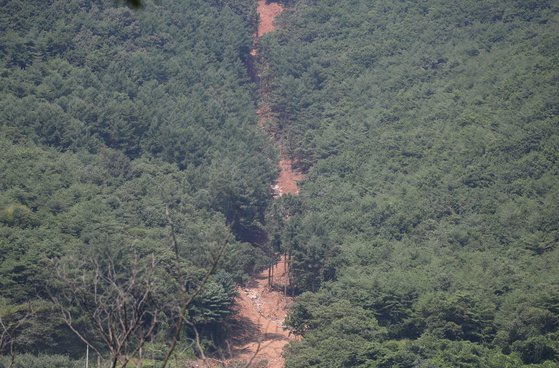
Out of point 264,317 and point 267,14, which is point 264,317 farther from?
point 267,14

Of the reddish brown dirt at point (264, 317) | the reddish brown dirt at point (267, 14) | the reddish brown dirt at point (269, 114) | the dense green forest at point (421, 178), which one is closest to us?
the dense green forest at point (421, 178)

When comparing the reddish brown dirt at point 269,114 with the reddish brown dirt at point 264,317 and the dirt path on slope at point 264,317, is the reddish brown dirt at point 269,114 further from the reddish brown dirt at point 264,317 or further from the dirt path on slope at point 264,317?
the reddish brown dirt at point 264,317

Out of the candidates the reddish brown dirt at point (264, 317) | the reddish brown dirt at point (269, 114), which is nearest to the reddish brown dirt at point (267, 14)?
the reddish brown dirt at point (269, 114)

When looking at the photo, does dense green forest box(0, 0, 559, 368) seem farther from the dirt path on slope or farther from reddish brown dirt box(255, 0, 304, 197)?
the dirt path on slope

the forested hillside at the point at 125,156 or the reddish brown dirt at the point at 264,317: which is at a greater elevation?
the forested hillside at the point at 125,156

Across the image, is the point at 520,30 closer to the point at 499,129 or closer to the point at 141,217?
the point at 499,129
